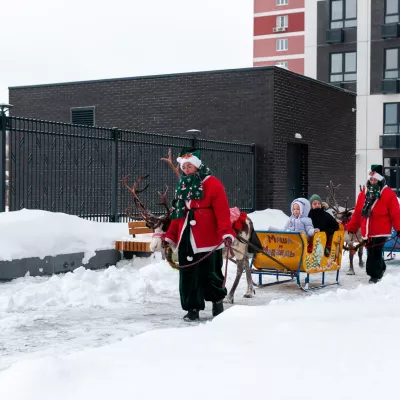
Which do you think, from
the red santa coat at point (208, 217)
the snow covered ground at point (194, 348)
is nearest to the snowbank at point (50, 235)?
the snow covered ground at point (194, 348)

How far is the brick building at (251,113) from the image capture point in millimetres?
22172

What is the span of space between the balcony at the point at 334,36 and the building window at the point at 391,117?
536 centimetres

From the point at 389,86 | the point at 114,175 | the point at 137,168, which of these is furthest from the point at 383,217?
the point at 389,86

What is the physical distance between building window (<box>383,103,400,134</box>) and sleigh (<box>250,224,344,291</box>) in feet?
113

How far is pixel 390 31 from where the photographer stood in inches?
1759

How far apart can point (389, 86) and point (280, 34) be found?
19490 mm

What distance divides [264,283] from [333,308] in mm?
4520

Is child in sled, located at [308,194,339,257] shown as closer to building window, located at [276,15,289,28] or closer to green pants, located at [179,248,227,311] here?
green pants, located at [179,248,227,311]

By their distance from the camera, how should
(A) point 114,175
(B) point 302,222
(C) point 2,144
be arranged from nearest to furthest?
(B) point 302,222, (C) point 2,144, (A) point 114,175

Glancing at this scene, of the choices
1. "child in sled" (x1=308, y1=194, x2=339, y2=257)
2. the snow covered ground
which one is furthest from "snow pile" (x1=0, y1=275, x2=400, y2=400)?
"child in sled" (x1=308, y1=194, x2=339, y2=257)

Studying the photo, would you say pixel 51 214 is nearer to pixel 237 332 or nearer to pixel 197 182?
pixel 197 182

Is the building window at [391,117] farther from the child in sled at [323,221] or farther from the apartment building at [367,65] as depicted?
the child in sled at [323,221]

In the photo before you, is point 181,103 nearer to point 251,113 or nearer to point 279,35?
point 251,113

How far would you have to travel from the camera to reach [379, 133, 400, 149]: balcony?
1738 inches
